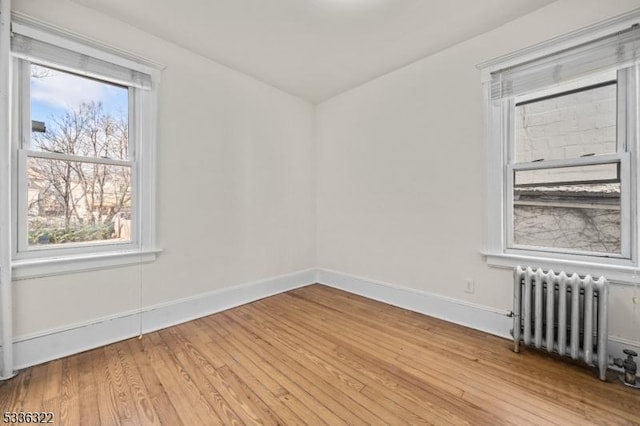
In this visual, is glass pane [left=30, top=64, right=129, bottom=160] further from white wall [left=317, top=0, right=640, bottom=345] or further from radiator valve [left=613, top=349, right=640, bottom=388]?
radiator valve [left=613, top=349, right=640, bottom=388]

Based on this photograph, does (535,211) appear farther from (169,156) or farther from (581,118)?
(169,156)

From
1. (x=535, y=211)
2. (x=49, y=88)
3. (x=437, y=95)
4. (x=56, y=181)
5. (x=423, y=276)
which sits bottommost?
(x=423, y=276)

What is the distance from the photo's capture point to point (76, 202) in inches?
86.0

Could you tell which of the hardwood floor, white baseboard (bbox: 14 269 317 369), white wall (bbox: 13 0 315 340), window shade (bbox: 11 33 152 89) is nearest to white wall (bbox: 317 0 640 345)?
the hardwood floor

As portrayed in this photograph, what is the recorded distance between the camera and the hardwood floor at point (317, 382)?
148 cm

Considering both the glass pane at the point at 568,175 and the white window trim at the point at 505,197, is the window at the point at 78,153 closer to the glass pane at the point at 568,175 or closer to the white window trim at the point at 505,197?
the white window trim at the point at 505,197

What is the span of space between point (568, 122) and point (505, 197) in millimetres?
707

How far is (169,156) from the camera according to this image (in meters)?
2.56

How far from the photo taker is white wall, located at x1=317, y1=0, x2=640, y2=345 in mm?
2270

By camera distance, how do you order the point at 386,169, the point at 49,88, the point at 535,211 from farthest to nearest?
the point at 386,169, the point at 535,211, the point at 49,88

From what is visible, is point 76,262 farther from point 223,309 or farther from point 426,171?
point 426,171

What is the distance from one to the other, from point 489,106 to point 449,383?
223 centimetres

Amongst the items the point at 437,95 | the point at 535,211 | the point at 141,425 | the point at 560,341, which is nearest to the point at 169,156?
the point at 141,425

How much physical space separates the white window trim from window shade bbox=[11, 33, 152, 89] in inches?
120
